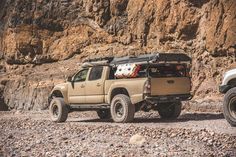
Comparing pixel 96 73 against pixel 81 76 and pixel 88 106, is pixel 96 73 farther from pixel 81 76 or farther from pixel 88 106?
pixel 88 106

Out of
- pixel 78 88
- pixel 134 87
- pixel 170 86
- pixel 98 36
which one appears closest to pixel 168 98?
pixel 170 86

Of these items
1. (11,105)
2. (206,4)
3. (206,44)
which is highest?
(206,4)

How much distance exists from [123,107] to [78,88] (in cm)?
257

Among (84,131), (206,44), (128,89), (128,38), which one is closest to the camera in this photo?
(84,131)

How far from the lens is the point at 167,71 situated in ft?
50.4

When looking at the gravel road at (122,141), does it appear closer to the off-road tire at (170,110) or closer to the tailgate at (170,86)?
the tailgate at (170,86)

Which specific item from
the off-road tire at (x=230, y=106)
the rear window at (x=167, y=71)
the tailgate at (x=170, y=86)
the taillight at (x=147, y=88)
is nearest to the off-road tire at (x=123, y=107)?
the taillight at (x=147, y=88)

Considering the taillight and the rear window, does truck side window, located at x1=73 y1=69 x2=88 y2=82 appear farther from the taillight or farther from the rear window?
the taillight

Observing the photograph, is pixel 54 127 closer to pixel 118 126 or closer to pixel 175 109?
pixel 118 126

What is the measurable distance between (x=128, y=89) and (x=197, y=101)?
633 cm

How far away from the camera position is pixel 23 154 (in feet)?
34.4

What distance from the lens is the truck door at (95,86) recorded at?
16.2 metres

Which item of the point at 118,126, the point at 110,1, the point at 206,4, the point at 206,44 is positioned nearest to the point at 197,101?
the point at 206,44

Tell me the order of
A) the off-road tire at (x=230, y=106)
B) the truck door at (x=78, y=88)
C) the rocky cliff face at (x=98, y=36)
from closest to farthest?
the off-road tire at (x=230, y=106) < the truck door at (x=78, y=88) < the rocky cliff face at (x=98, y=36)
